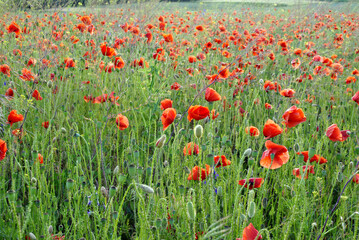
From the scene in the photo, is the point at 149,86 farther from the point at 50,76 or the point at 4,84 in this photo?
the point at 4,84

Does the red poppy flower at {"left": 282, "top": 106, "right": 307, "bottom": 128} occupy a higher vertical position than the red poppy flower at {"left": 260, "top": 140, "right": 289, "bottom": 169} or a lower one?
higher

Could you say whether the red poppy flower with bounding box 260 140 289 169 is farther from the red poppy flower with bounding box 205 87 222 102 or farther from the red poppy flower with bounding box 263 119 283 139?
the red poppy flower with bounding box 205 87 222 102

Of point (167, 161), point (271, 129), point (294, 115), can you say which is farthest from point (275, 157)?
point (167, 161)

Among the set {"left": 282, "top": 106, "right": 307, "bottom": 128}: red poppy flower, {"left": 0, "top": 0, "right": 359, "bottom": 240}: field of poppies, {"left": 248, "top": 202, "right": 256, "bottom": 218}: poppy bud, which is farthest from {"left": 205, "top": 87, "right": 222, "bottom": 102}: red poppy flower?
{"left": 248, "top": 202, "right": 256, "bottom": 218}: poppy bud

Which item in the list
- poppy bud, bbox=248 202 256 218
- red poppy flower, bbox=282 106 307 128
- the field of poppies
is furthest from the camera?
red poppy flower, bbox=282 106 307 128

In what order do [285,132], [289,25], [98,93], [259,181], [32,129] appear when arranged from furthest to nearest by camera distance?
1. [289,25]
2. [98,93]
3. [32,129]
4. [285,132]
5. [259,181]

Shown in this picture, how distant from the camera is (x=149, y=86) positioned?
2.27 metres

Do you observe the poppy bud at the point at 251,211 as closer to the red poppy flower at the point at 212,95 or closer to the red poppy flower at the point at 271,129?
the red poppy flower at the point at 271,129

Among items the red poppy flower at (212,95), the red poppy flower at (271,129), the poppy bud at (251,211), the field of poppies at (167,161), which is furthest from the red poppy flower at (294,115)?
the poppy bud at (251,211)

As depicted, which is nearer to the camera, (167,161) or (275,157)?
(275,157)

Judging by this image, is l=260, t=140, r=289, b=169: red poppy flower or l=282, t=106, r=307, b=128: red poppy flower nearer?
l=260, t=140, r=289, b=169: red poppy flower

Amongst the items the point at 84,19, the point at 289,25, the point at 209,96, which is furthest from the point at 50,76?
the point at 289,25

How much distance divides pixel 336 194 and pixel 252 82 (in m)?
1.54

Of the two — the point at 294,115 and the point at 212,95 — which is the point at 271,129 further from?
the point at 212,95
